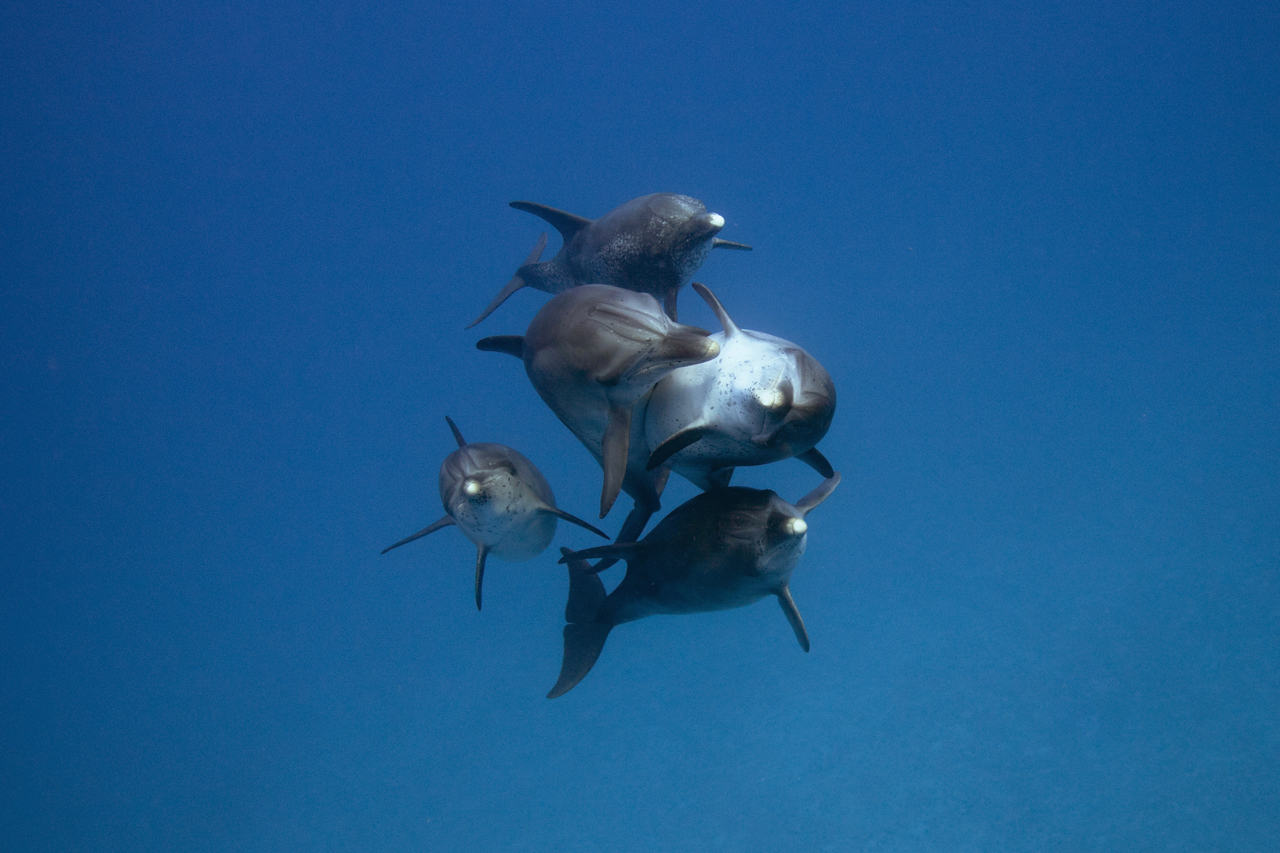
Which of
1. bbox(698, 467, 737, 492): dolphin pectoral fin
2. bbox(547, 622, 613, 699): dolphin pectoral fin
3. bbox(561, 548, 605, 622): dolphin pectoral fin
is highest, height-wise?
bbox(698, 467, 737, 492): dolphin pectoral fin

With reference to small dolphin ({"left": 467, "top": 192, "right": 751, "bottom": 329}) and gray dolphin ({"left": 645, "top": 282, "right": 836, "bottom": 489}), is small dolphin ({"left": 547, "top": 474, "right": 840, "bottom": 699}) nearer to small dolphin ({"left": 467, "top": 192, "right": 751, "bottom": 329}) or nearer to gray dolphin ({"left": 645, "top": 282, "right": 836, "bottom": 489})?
gray dolphin ({"left": 645, "top": 282, "right": 836, "bottom": 489})

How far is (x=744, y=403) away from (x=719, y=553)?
118 cm

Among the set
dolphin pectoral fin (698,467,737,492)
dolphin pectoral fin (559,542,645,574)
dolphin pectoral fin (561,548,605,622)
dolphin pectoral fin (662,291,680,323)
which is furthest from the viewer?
dolphin pectoral fin (561,548,605,622)

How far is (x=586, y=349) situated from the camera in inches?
142

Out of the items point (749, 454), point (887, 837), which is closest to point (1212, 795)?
point (887, 837)

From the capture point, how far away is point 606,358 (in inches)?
Result: 139

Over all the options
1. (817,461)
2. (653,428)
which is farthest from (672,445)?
(817,461)

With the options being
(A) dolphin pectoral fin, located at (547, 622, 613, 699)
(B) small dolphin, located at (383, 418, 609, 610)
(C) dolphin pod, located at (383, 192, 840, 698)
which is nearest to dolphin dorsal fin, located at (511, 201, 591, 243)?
(C) dolphin pod, located at (383, 192, 840, 698)

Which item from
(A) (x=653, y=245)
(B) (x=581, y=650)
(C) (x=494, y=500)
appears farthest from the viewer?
(B) (x=581, y=650)

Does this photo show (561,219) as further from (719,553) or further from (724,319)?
(719,553)

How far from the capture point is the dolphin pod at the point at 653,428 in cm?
349

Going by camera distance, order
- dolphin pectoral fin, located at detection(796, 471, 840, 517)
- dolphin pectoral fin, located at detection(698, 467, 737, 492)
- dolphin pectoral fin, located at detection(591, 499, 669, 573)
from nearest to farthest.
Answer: dolphin pectoral fin, located at detection(698, 467, 737, 492), dolphin pectoral fin, located at detection(796, 471, 840, 517), dolphin pectoral fin, located at detection(591, 499, 669, 573)

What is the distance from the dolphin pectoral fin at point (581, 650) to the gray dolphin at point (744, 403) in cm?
226

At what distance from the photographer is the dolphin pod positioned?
349 centimetres
